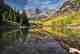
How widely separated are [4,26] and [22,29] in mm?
175

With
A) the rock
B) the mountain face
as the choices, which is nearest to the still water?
the rock

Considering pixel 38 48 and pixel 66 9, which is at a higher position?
pixel 66 9

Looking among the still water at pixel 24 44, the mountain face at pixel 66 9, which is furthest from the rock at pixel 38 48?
the mountain face at pixel 66 9

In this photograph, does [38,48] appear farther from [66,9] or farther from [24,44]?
[66,9]

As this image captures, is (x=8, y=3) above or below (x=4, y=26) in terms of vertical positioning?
above

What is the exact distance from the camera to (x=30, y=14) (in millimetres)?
1667

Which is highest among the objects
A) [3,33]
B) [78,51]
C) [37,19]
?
[37,19]

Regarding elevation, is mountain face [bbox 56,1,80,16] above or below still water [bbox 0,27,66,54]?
above

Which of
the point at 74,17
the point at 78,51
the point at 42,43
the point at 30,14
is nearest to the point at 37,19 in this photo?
the point at 30,14

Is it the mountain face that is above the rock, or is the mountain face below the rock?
above

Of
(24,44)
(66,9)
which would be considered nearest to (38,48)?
(24,44)

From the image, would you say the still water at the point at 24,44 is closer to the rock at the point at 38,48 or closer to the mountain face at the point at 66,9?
the rock at the point at 38,48

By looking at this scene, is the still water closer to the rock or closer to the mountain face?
the rock

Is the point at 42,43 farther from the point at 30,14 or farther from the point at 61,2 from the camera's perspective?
the point at 61,2
